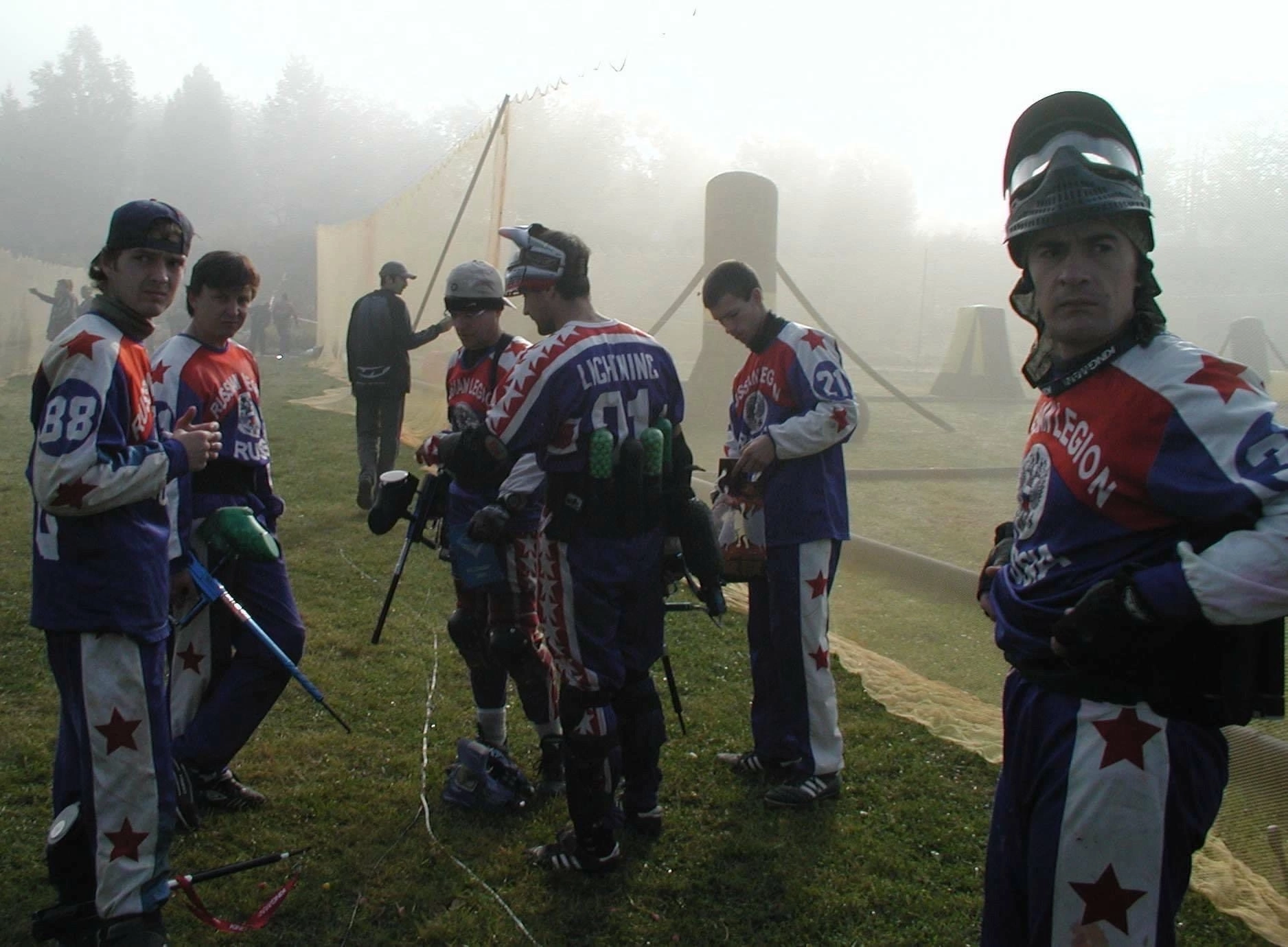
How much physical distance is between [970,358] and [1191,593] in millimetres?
19623

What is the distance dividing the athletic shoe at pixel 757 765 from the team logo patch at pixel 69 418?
9.77ft

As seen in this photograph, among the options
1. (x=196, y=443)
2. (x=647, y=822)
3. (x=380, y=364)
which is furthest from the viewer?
(x=380, y=364)

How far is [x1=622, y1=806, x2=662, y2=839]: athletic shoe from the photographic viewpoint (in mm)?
3844

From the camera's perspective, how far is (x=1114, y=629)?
1709mm

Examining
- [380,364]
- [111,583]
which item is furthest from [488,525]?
[380,364]

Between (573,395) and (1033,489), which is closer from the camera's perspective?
(1033,489)

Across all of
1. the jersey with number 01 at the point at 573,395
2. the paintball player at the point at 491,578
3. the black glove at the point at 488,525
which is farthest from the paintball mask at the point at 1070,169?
Answer: the paintball player at the point at 491,578

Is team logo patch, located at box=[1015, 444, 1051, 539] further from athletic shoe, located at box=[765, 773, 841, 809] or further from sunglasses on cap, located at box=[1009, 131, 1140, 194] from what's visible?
athletic shoe, located at box=[765, 773, 841, 809]

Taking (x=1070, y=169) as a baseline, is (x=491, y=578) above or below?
below

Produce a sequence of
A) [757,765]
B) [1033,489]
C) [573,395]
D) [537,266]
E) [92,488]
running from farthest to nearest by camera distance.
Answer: [757,765]
[537,266]
[573,395]
[92,488]
[1033,489]

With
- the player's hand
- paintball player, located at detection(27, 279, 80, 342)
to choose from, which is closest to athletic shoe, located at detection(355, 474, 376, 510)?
the player's hand

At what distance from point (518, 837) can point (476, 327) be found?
2.18m

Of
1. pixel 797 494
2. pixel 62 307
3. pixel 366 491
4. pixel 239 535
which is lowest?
pixel 366 491

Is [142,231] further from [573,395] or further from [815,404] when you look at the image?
[815,404]
